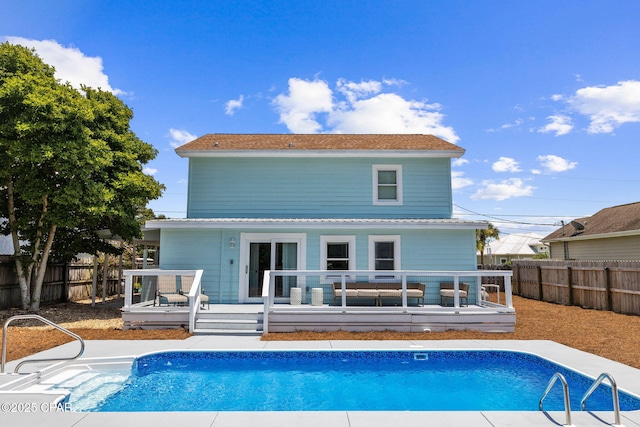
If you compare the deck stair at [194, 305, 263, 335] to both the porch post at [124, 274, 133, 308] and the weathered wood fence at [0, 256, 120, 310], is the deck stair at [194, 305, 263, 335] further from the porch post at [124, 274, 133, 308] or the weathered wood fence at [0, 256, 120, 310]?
the weathered wood fence at [0, 256, 120, 310]

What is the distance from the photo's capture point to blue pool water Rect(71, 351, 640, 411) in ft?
20.6

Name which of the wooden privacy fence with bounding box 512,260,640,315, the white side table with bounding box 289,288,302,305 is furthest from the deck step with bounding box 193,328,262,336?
the wooden privacy fence with bounding box 512,260,640,315

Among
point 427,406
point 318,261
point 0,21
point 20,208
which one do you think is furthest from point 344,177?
point 0,21

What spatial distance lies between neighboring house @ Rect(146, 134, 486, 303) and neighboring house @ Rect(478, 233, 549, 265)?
3449 cm

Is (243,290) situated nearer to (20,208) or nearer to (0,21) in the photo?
(20,208)

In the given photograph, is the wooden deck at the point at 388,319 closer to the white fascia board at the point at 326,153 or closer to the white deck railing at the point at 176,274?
the white deck railing at the point at 176,274

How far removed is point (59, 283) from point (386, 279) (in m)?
13.9

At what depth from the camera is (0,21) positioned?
13305mm

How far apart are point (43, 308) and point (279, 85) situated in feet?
41.8

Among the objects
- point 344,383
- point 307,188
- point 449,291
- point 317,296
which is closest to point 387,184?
point 307,188

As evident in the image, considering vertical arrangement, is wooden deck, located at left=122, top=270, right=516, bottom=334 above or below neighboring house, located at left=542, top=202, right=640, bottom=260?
below

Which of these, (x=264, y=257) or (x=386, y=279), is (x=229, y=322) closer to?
(x=264, y=257)

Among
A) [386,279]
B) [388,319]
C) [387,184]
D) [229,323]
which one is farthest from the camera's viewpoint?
[387,184]

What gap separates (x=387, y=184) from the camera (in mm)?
15492
